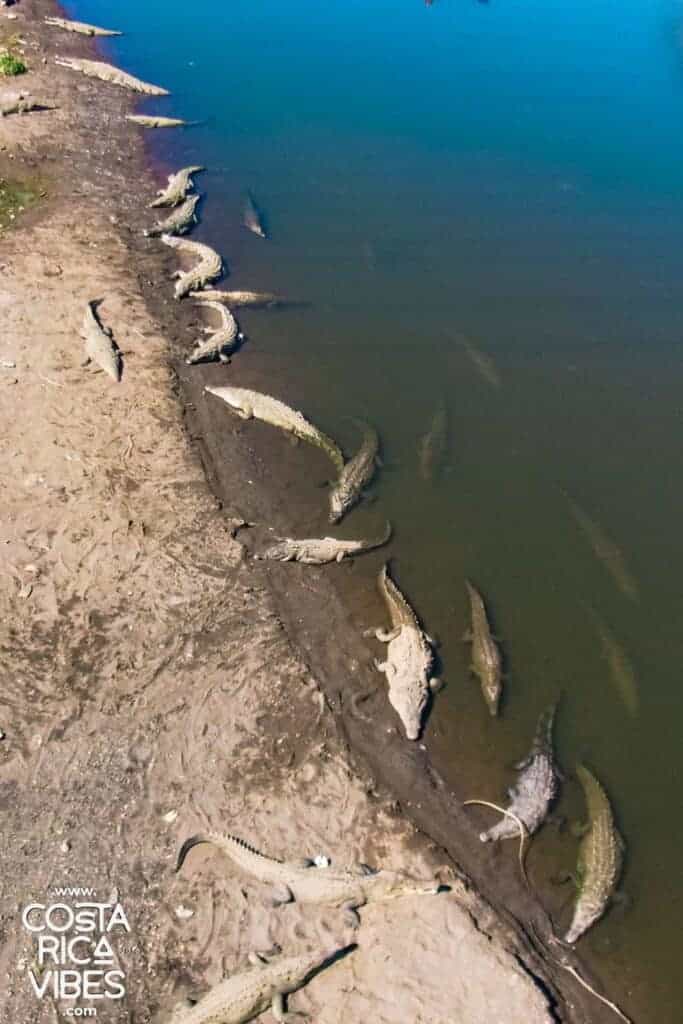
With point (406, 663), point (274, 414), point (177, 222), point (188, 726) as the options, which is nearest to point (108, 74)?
point (177, 222)

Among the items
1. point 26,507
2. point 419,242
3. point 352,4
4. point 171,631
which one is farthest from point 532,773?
point 352,4

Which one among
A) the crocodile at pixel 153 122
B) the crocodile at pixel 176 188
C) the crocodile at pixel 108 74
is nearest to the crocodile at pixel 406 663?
the crocodile at pixel 176 188

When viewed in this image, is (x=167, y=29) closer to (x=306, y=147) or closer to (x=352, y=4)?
(x=352, y=4)

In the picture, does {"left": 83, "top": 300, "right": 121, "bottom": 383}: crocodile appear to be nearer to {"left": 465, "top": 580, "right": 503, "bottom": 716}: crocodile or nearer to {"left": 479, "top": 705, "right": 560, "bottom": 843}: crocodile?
{"left": 465, "top": 580, "right": 503, "bottom": 716}: crocodile

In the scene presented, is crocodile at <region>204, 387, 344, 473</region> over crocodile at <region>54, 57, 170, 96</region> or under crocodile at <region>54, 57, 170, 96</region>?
under

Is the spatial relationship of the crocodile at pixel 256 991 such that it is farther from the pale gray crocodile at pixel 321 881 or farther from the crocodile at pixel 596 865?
the crocodile at pixel 596 865

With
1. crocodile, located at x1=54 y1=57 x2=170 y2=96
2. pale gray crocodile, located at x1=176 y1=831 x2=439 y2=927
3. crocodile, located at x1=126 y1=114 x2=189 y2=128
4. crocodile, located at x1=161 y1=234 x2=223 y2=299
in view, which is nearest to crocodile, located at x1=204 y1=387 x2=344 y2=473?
crocodile, located at x1=161 y1=234 x2=223 y2=299
